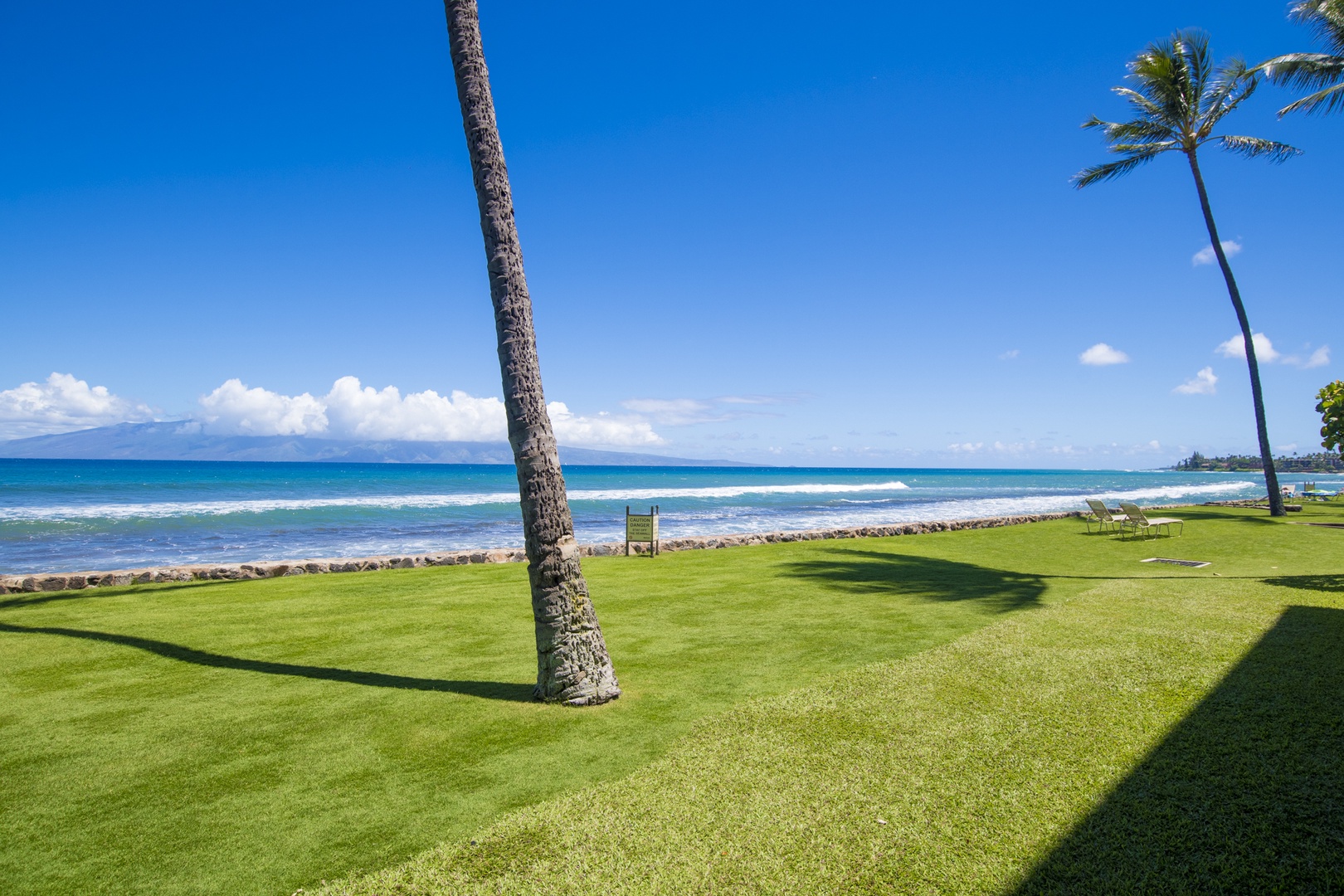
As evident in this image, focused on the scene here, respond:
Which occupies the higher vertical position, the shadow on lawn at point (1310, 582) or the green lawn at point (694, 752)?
the green lawn at point (694, 752)

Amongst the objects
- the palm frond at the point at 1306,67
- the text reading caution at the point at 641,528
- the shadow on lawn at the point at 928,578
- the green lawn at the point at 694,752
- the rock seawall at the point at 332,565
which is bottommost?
the shadow on lawn at the point at 928,578

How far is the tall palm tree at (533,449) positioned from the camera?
4715 mm

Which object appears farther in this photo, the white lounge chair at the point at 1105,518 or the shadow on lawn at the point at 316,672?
the white lounge chair at the point at 1105,518

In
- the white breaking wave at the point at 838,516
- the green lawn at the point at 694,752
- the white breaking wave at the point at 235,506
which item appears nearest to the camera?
the green lawn at the point at 694,752

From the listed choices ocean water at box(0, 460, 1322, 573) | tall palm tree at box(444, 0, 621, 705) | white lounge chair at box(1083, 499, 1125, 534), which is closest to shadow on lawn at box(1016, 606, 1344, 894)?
tall palm tree at box(444, 0, 621, 705)

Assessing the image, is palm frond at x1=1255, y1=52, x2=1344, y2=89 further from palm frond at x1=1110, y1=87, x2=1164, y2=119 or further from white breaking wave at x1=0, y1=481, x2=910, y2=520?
white breaking wave at x1=0, y1=481, x2=910, y2=520

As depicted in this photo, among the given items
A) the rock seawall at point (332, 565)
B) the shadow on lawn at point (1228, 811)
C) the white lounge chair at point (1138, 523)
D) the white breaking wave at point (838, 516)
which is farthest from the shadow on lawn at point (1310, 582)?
the white breaking wave at point (838, 516)

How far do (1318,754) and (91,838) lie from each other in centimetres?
616

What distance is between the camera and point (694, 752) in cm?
385

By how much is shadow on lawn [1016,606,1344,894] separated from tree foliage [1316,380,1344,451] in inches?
1480

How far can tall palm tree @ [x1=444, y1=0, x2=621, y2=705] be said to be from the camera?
15.5ft

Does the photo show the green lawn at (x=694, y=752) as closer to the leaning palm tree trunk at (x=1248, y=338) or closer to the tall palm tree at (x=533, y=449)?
the tall palm tree at (x=533, y=449)

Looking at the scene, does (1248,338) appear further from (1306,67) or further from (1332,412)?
(1332,412)

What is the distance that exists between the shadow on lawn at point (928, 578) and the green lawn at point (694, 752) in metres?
0.70
